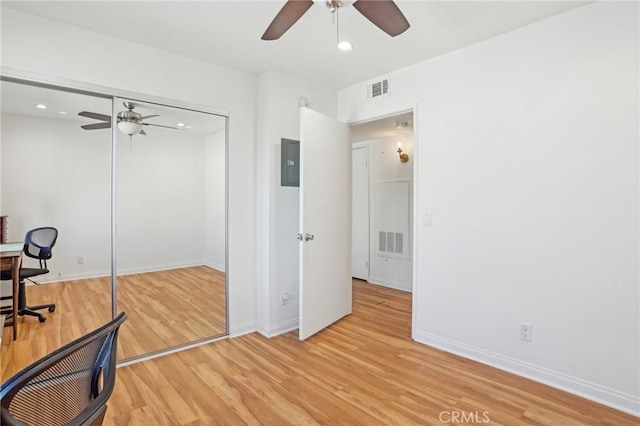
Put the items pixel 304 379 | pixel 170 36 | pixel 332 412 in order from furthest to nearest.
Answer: pixel 170 36, pixel 304 379, pixel 332 412

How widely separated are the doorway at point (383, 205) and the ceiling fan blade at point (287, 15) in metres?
2.77

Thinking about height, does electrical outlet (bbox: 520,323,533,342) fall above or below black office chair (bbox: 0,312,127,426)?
below

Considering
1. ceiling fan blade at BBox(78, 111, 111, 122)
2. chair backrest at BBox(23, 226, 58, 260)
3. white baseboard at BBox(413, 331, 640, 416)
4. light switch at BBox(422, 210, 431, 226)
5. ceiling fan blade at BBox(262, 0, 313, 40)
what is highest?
ceiling fan blade at BBox(262, 0, 313, 40)

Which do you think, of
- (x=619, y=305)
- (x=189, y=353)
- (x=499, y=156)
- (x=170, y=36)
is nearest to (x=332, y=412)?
(x=189, y=353)

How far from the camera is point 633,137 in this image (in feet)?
→ 6.73

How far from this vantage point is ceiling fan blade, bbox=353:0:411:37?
1.65 meters

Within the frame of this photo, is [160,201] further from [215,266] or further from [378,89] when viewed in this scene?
[378,89]

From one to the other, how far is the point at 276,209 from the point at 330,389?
1707mm

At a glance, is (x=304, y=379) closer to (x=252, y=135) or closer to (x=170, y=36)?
(x=252, y=135)

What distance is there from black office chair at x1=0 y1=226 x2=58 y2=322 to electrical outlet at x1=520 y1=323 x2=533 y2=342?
11.9ft

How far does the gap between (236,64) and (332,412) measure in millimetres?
2965

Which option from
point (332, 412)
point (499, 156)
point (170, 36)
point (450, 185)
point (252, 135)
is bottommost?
point (332, 412)

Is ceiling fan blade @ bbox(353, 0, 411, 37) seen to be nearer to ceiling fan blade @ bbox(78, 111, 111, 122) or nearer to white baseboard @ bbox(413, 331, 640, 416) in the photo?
ceiling fan blade @ bbox(78, 111, 111, 122)

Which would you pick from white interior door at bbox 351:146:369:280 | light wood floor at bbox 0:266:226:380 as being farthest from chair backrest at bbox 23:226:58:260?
white interior door at bbox 351:146:369:280
